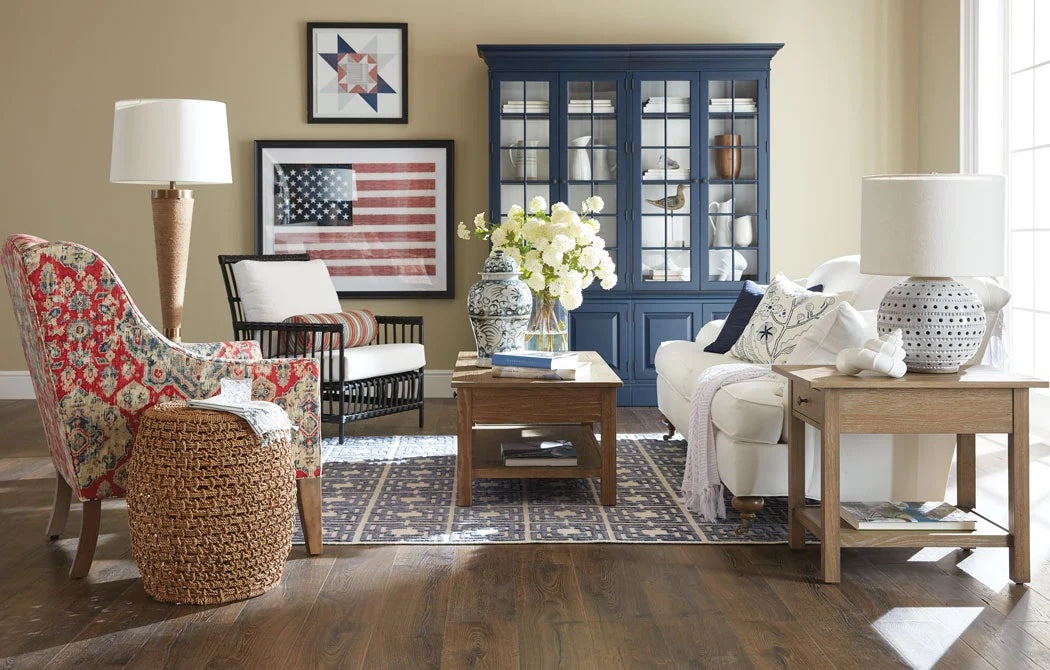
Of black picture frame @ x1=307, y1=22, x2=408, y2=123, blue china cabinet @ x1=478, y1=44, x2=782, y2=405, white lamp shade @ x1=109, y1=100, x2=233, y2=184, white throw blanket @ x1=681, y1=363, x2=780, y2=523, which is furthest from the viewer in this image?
black picture frame @ x1=307, y1=22, x2=408, y2=123

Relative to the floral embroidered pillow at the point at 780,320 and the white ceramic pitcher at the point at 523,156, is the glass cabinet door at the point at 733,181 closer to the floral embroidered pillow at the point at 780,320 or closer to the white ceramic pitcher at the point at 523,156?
the white ceramic pitcher at the point at 523,156

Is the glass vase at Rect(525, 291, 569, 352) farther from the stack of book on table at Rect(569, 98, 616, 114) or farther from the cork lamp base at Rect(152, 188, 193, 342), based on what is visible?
the stack of book on table at Rect(569, 98, 616, 114)

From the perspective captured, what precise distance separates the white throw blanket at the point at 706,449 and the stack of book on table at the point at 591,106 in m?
2.70

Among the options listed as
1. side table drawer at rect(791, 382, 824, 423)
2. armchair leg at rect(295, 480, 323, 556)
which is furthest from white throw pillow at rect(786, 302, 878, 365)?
armchair leg at rect(295, 480, 323, 556)

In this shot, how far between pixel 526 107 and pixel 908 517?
3720 mm

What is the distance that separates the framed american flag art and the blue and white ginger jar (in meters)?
2.28

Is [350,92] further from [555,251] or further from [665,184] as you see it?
[555,251]

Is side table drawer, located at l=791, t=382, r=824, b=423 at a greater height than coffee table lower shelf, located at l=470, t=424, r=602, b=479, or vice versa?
side table drawer, located at l=791, t=382, r=824, b=423

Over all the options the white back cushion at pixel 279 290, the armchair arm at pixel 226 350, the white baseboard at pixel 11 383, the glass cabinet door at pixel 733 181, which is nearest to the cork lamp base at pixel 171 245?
the armchair arm at pixel 226 350

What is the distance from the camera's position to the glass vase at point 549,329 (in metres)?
4.06

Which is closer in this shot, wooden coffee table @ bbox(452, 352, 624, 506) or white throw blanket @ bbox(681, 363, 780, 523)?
white throw blanket @ bbox(681, 363, 780, 523)

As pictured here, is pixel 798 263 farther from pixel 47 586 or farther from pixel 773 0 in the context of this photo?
pixel 47 586

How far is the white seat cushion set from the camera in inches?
183

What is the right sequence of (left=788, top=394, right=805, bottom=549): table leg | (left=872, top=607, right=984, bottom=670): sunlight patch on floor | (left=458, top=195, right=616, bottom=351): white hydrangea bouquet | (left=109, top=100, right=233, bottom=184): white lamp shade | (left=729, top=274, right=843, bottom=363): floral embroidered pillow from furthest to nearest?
(left=458, top=195, right=616, bottom=351): white hydrangea bouquet
(left=729, top=274, right=843, bottom=363): floral embroidered pillow
(left=109, top=100, right=233, bottom=184): white lamp shade
(left=788, top=394, right=805, bottom=549): table leg
(left=872, top=607, right=984, bottom=670): sunlight patch on floor
